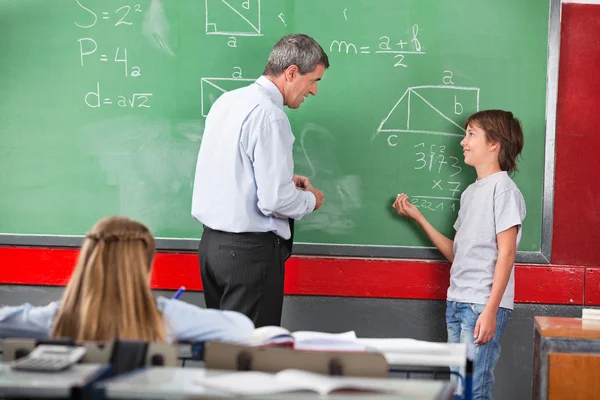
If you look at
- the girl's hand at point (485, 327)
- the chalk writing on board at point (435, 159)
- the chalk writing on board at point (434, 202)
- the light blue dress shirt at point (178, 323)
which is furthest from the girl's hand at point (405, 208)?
the light blue dress shirt at point (178, 323)

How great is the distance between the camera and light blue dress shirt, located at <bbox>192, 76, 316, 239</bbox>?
10.0 ft

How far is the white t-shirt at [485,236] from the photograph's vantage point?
3217 mm

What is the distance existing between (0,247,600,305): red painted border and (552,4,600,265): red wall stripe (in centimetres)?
14

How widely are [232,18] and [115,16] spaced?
0.54 meters

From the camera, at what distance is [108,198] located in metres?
3.74

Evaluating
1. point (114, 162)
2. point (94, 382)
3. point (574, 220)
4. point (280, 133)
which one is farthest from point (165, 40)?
point (94, 382)

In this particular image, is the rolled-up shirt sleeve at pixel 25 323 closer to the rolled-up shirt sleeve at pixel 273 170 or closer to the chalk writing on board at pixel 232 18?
the rolled-up shirt sleeve at pixel 273 170

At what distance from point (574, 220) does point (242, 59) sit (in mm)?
1615

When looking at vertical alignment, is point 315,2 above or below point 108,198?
above

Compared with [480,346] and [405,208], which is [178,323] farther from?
[405,208]

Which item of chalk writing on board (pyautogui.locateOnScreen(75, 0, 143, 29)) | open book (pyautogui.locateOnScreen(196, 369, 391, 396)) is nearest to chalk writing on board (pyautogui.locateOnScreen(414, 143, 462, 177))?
chalk writing on board (pyautogui.locateOnScreen(75, 0, 143, 29))

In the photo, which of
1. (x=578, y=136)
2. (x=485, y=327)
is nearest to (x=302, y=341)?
(x=485, y=327)

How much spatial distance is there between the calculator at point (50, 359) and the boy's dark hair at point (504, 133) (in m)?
2.22

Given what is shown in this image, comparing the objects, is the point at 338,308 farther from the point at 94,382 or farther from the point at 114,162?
the point at 94,382
